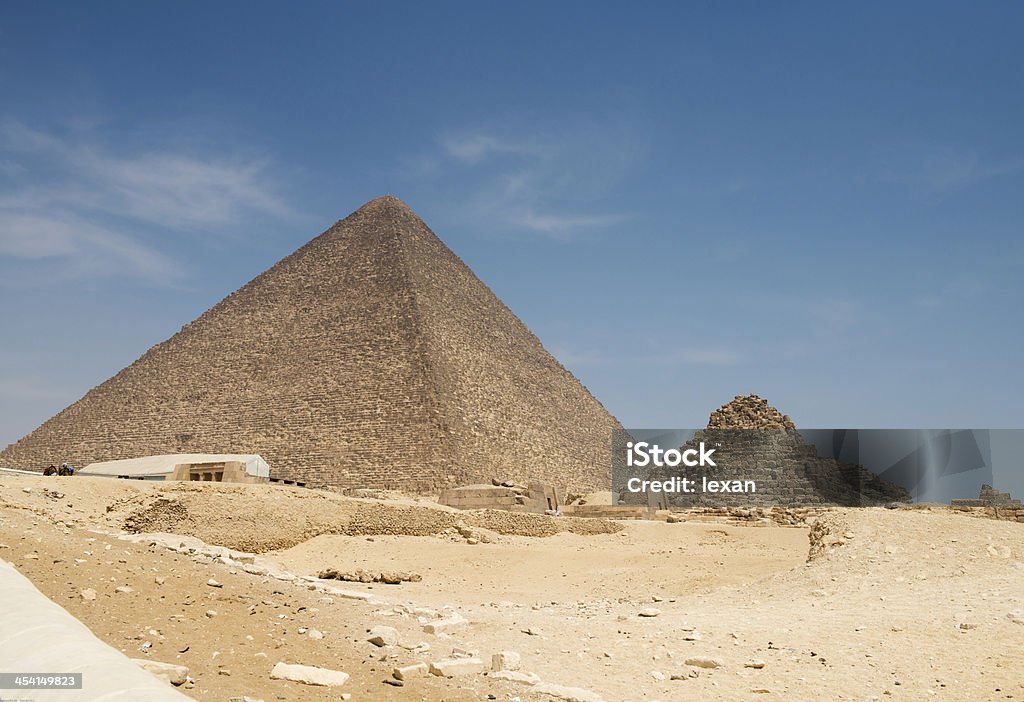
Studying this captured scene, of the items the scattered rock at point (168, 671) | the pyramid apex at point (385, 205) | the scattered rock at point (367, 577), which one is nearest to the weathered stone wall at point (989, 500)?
the scattered rock at point (367, 577)

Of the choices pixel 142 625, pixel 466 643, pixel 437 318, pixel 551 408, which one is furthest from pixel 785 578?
pixel 551 408

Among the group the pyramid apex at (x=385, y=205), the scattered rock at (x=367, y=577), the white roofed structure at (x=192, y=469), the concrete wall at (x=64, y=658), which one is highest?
the pyramid apex at (x=385, y=205)

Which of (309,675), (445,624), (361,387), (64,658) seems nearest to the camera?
(64,658)

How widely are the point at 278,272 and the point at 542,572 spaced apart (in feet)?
175

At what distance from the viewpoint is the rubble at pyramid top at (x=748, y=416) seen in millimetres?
28345

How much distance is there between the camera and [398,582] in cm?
938

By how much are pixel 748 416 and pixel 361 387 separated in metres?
23.0

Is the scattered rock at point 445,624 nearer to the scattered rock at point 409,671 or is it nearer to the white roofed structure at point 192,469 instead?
the scattered rock at point 409,671

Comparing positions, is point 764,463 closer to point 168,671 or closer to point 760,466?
point 760,466

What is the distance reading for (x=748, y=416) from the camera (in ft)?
93.9

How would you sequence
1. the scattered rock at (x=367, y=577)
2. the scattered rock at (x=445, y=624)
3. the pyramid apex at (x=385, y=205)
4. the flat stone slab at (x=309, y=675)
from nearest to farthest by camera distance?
the flat stone slab at (x=309, y=675) → the scattered rock at (x=445, y=624) → the scattered rock at (x=367, y=577) → the pyramid apex at (x=385, y=205)

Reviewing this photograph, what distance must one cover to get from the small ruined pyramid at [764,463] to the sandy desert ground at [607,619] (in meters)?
18.3

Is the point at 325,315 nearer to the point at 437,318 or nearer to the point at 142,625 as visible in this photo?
the point at 437,318

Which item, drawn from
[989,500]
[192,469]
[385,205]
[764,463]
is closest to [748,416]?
[764,463]
